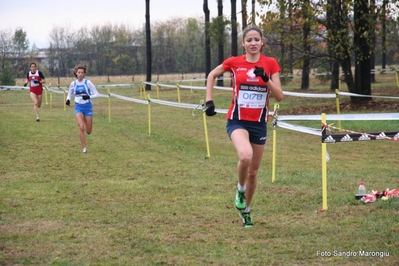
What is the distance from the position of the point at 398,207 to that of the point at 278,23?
1741 cm

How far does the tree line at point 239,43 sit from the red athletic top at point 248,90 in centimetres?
1664

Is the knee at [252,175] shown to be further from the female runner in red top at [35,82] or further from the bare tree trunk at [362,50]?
the female runner in red top at [35,82]

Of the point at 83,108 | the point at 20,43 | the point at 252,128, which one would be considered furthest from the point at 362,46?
the point at 20,43

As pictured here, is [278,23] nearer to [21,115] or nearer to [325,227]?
[21,115]

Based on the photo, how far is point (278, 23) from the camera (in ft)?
80.9

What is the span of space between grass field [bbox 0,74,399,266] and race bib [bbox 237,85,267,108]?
1421 millimetres

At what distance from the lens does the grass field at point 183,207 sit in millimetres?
6262

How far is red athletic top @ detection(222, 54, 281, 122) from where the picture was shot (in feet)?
23.1

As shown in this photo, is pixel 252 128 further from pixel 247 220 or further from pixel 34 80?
pixel 34 80

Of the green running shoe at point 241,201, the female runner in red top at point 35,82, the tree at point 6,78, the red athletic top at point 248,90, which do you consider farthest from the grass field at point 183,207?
the tree at point 6,78

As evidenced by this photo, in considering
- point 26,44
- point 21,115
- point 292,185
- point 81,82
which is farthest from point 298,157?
point 26,44

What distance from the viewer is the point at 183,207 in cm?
869

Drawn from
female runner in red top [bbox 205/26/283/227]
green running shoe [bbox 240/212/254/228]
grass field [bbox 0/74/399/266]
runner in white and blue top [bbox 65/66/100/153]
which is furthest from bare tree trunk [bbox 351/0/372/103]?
green running shoe [bbox 240/212/254/228]

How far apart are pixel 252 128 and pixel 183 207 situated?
203cm
